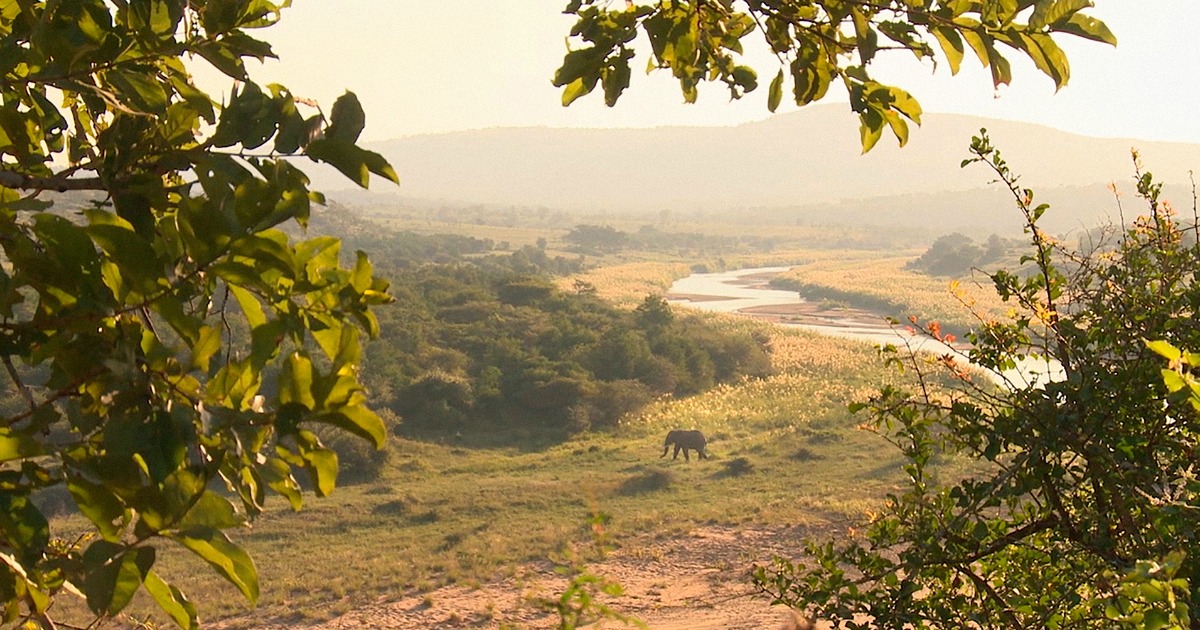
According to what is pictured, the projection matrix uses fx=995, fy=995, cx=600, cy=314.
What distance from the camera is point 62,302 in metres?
1.20

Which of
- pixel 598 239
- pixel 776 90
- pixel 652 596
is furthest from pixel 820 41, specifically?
pixel 598 239

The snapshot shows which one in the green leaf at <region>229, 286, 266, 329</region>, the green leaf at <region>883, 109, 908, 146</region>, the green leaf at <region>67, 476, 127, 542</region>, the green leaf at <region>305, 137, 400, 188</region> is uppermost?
the green leaf at <region>883, 109, 908, 146</region>

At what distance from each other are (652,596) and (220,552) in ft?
38.2

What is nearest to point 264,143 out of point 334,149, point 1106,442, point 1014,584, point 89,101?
point 334,149

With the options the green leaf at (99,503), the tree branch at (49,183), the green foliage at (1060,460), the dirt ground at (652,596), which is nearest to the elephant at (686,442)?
the dirt ground at (652,596)

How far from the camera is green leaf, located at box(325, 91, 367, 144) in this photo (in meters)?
1.21

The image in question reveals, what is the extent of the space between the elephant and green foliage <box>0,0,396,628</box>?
1892cm

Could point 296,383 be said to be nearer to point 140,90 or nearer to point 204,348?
point 204,348

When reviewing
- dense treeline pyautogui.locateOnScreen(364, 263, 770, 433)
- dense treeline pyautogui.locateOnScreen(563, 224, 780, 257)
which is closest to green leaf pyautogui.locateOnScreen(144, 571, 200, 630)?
dense treeline pyautogui.locateOnScreen(364, 263, 770, 433)

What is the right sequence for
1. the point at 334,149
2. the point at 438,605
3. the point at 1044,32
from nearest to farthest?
1. the point at 334,149
2. the point at 1044,32
3. the point at 438,605

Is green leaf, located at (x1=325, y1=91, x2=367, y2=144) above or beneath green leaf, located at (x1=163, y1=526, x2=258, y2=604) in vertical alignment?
above

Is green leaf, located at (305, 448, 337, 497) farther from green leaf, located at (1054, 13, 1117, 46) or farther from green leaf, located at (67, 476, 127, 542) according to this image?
green leaf, located at (1054, 13, 1117, 46)

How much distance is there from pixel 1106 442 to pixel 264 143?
265 centimetres

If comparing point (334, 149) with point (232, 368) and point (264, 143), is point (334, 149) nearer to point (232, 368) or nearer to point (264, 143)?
point (264, 143)
